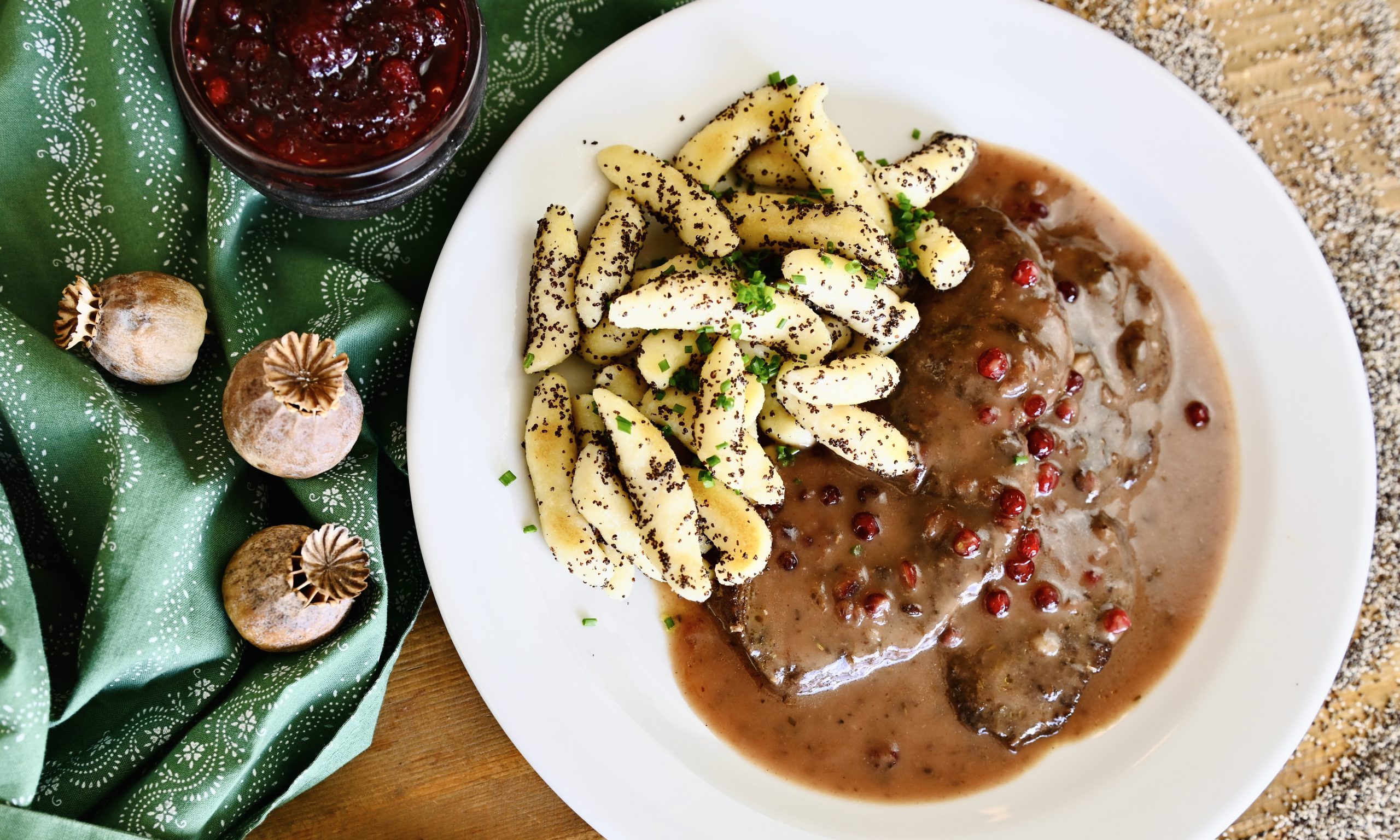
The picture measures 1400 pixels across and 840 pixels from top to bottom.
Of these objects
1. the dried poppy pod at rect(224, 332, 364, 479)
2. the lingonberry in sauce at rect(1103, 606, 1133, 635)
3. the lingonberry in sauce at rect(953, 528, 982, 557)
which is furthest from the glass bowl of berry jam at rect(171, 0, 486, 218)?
the lingonberry in sauce at rect(1103, 606, 1133, 635)

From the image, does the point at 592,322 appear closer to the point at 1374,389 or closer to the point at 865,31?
the point at 865,31

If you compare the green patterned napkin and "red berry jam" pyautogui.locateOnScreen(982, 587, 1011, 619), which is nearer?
the green patterned napkin

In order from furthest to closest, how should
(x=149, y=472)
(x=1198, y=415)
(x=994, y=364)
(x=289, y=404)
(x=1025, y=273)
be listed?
(x=1198, y=415) < (x=1025, y=273) < (x=994, y=364) < (x=149, y=472) < (x=289, y=404)

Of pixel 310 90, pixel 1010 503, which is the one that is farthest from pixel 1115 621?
pixel 310 90

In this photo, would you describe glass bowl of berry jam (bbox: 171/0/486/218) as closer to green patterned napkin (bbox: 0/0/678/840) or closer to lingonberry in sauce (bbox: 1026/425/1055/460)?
green patterned napkin (bbox: 0/0/678/840)

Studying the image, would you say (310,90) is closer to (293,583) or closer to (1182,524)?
(293,583)
